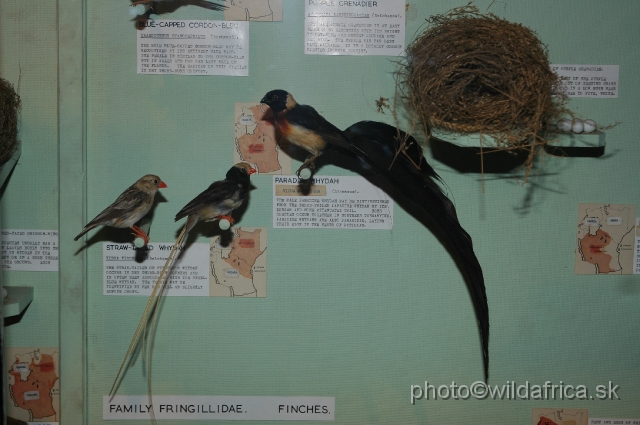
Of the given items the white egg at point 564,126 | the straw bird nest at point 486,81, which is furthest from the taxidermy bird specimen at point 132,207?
the white egg at point 564,126

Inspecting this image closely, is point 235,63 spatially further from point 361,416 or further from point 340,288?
point 361,416

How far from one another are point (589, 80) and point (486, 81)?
38 cm

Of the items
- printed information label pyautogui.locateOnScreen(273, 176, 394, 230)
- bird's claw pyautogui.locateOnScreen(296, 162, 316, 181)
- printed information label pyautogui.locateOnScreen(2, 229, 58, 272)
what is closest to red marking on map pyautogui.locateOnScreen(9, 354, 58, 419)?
printed information label pyautogui.locateOnScreen(2, 229, 58, 272)

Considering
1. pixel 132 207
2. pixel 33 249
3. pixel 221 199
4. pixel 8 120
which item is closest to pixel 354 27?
pixel 221 199

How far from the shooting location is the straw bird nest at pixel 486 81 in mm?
1071

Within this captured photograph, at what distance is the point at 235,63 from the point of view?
50.3 inches

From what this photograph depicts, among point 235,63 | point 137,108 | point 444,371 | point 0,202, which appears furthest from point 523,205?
point 0,202

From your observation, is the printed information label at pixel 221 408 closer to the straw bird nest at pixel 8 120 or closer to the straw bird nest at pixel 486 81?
the straw bird nest at pixel 8 120

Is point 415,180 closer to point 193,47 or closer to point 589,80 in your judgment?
point 589,80

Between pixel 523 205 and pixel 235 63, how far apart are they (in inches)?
29.4

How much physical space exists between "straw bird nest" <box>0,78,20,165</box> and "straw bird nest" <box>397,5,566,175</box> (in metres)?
0.85

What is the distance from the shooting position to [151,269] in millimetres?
1324

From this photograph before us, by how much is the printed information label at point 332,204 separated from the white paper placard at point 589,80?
484 millimetres

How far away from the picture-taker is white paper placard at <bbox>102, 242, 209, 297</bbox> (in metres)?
1.32
